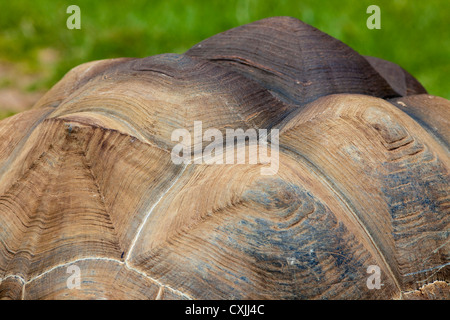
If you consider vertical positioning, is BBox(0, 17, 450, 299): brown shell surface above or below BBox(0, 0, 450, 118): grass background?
below

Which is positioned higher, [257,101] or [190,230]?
[257,101]

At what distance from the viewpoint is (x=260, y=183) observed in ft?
4.15

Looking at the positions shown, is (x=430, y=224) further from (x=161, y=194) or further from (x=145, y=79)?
(x=145, y=79)

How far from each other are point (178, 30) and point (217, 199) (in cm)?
224

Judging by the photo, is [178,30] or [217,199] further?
[178,30]

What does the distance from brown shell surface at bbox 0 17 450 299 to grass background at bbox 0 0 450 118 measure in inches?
66.3

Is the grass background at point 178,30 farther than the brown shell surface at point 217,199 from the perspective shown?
Yes

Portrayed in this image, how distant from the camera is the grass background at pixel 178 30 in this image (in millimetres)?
3236

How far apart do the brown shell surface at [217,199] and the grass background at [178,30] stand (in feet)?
5.52

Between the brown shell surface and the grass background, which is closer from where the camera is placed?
the brown shell surface

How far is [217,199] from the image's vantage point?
4.18 feet

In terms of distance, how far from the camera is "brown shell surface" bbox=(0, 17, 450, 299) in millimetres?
1244
